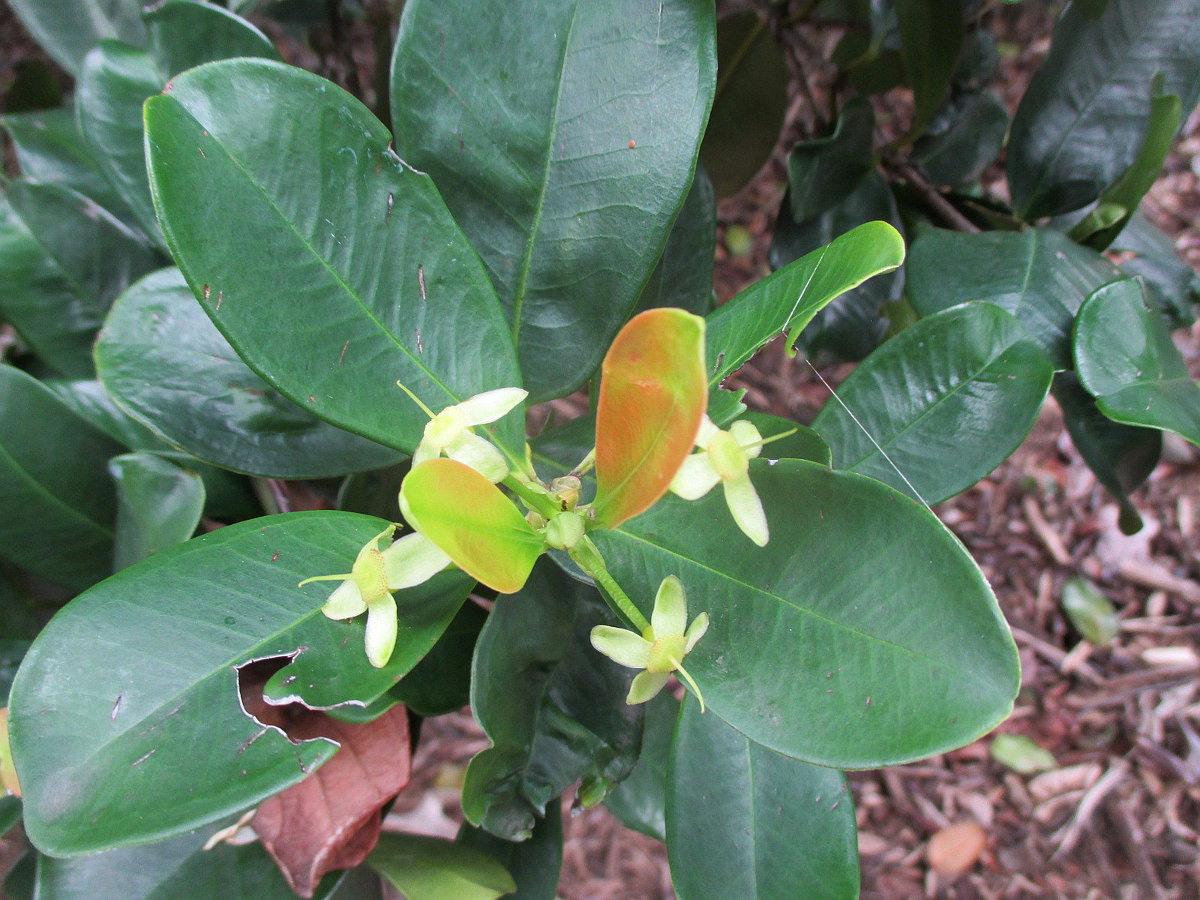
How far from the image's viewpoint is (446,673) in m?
0.77

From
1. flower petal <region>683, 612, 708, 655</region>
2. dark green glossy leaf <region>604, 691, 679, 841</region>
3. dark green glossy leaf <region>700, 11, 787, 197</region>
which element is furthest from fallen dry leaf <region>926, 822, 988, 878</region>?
flower petal <region>683, 612, 708, 655</region>

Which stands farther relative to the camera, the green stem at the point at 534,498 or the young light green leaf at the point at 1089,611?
the young light green leaf at the point at 1089,611

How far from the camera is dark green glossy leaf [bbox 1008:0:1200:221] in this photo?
84 cm

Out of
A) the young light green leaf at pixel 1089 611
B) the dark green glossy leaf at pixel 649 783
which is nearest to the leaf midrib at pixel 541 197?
the dark green glossy leaf at pixel 649 783

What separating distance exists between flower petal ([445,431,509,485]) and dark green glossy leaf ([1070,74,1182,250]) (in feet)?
2.40

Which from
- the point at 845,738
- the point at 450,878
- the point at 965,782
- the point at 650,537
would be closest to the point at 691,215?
the point at 650,537

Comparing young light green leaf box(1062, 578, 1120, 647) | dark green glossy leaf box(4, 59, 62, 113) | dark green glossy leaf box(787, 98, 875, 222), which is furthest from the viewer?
young light green leaf box(1062, 578, 1120, 647)

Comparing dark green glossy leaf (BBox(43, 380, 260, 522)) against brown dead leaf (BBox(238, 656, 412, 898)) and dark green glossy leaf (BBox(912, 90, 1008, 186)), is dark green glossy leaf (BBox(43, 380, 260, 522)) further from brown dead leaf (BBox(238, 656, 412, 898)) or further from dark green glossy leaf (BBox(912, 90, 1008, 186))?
dark green glossy leaf (BBox(912, 90, 1008, 186))

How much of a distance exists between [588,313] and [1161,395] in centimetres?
51

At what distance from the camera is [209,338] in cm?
74

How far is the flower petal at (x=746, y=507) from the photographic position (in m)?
0.46

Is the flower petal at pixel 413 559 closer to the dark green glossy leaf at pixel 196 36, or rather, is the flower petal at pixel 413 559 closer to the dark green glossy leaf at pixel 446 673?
the dark green glossy leaf at pixel 446 673

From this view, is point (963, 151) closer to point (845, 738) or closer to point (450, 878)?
point (845, 738)

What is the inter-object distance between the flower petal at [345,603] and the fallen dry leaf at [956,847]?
5.42 ft
